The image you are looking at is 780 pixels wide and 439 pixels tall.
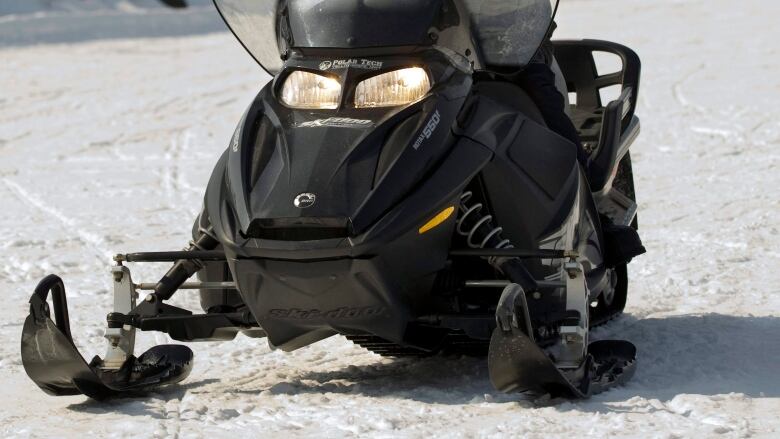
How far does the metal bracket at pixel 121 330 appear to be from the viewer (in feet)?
17.8

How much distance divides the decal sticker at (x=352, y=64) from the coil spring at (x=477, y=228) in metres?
0.53

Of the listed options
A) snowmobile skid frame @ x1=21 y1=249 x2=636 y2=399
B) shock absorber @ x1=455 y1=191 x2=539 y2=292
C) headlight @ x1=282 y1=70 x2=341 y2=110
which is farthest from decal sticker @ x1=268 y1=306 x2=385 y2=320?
headlight @ x1=282 y1=70 x2=341 y2=110

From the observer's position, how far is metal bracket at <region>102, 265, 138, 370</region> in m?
5.42

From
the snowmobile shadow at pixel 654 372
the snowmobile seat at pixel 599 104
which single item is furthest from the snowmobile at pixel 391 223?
the snowmobile seat at pixel 599 104

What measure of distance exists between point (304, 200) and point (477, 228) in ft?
2.20

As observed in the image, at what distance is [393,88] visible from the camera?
17.1 feet

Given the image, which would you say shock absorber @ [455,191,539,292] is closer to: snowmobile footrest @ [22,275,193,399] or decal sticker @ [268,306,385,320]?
decal sticker @ [268,306,385,320]

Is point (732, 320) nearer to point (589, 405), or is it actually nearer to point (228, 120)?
point (589, 405)

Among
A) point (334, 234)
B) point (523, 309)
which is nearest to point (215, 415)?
point (334, 234)

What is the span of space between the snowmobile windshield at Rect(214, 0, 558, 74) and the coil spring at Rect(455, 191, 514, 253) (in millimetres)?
604

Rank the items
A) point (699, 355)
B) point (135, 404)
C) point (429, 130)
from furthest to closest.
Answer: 1. point (699, 355)
2. point (135, 404)
3. point (429, 130)

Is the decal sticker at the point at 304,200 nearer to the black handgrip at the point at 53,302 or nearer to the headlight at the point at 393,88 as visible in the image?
the headlight at the point at 393,88

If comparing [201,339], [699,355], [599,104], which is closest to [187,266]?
[201,339]

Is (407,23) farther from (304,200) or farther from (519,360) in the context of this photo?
(519,360)
